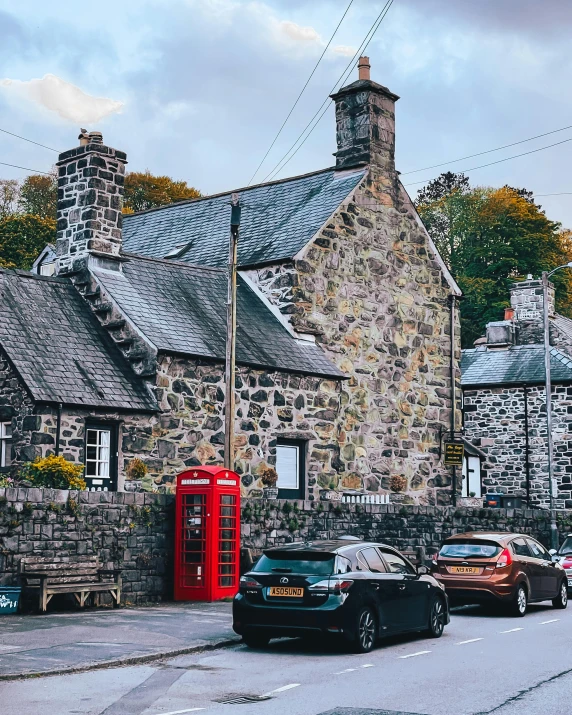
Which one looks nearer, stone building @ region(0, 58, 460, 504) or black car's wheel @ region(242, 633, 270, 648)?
black car's wheel @ region(242, 633, 270, 648)

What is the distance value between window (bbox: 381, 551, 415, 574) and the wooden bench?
5364mm

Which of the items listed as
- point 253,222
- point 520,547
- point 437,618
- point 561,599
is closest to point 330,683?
point 437,618

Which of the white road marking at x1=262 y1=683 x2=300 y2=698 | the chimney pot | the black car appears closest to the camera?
the white road marking at x1=262 y1=683 x2=300 y2=698

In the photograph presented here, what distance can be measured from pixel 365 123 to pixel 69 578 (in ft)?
59.2

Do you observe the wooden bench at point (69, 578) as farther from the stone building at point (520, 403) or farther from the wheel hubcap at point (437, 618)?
the stone building at point (520, 403)

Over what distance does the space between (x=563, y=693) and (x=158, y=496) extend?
413 inches

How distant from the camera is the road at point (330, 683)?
10.7 m

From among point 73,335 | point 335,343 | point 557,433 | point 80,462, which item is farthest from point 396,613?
point 557,433

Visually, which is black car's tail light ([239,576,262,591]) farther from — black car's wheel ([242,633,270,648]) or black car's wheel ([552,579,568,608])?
black car's wheel ([552,579,568,608])

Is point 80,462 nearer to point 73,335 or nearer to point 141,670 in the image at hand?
point 73,335

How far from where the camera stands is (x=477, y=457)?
43.8 metres

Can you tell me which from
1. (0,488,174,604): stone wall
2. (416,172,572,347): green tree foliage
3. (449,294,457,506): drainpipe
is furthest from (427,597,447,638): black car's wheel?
(416,172,572,347): green tree foliage

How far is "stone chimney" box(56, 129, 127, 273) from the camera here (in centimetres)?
2662

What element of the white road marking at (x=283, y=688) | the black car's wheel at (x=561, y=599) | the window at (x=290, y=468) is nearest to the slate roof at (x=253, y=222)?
the window at (x=290, y=468)
